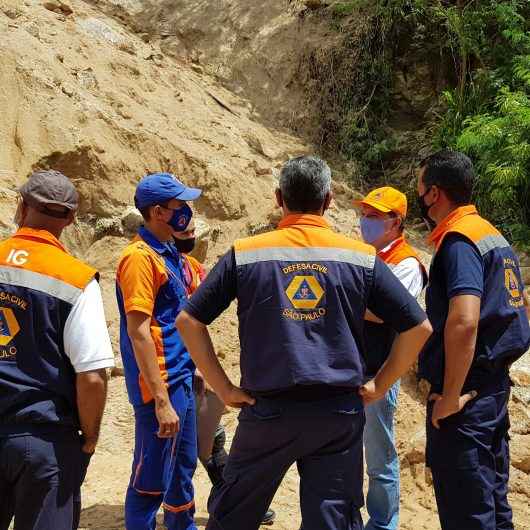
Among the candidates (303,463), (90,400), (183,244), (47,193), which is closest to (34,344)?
(90,400)

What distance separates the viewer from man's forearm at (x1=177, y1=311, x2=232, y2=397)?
9.10 ft

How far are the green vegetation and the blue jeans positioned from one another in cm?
606

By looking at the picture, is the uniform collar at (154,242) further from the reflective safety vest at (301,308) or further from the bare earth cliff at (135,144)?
the bare earth cliff at (135,144)

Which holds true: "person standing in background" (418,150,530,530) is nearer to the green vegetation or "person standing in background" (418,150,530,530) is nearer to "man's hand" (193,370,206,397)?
"man's hand" (193,370,206,397)

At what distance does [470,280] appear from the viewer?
3076 mm

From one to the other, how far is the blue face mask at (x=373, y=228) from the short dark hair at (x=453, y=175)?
1.87 feet

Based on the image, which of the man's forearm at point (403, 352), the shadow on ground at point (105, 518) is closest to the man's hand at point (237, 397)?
the man's forearm at point (403, 352)

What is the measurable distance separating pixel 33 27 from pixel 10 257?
22.1ft

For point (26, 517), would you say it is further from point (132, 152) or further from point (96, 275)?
point (132, 152)

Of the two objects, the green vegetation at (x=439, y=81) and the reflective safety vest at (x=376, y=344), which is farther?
the green vegetation at (x=439, y=81)

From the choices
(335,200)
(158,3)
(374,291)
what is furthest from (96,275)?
(158,3)

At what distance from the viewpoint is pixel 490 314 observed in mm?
3168

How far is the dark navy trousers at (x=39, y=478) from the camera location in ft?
8.75

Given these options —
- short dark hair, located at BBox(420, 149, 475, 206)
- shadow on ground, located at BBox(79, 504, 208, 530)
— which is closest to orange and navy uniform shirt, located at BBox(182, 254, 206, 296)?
short dark hair, located at BBox(420, 149, 475, 206)
